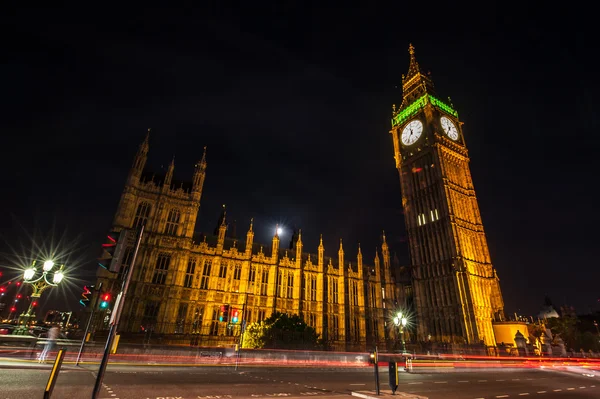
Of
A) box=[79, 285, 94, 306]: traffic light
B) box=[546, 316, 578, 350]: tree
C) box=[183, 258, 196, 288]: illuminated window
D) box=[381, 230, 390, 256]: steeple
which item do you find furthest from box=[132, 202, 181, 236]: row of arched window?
box=[546, 316, 578, 350]: tree

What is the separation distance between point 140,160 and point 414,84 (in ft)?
201

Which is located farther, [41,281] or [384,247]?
[384,247]

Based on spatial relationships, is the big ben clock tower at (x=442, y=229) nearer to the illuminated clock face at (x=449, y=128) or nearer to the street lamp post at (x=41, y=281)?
the illuminated clock face at (x=449, y=128)

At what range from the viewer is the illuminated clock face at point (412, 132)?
2366 inches

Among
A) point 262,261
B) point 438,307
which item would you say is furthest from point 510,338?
point 262,261

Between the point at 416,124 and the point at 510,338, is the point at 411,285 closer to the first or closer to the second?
the point at 510,338

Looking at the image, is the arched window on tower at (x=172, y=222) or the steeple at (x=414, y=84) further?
the steeple at (x=414, y=84)

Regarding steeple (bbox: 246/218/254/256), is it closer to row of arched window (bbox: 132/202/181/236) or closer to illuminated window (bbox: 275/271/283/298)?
illuminated window (bbox: 275/271/283/298)

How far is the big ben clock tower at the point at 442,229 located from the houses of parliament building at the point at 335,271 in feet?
0.63

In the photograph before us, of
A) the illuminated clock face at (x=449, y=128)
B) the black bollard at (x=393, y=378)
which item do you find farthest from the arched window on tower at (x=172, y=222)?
the illuminated clock face at (x=449, y=128)

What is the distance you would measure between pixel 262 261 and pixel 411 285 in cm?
2954

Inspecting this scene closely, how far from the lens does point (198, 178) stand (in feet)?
155

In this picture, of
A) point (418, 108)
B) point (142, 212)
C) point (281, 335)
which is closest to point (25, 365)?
point (281, 335)

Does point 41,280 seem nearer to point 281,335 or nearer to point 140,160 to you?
point 281,335
